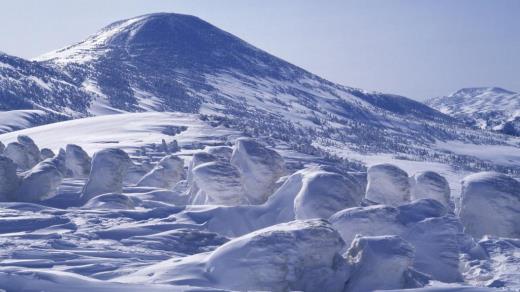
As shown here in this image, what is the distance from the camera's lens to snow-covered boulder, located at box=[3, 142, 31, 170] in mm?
45000

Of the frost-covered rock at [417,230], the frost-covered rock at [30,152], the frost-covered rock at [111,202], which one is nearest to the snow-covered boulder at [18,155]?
the frost-covered rock at [30,152]

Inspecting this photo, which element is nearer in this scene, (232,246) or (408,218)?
(232,246)

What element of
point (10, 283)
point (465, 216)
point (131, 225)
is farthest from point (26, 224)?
point (465, 216)

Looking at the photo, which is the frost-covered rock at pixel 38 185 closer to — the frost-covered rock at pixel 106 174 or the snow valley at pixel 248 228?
the snow valley at pixel 248 228

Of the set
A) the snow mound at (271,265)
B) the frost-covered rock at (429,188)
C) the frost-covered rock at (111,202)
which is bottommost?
the frost-covered rock at (111,202)

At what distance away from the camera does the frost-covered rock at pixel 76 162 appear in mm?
44125

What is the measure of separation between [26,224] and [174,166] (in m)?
17.5

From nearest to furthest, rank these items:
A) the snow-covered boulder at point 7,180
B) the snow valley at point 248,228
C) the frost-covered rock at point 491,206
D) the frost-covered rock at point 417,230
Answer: the snow valley at point 248,228 < the frost-covered rock at point 417,230 < the frost-covered rock at point 491,206 < the snow-covered boulder at point 7,180

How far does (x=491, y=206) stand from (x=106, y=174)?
61.0 ft

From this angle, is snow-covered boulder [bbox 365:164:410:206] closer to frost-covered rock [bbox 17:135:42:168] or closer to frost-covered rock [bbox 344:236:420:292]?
frost-covered rock [bbox 344:236:420:292]

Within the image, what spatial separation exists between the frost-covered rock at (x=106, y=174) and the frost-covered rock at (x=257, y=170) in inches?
243

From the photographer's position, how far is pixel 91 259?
2058 cm

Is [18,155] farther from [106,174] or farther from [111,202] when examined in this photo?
[111,202]

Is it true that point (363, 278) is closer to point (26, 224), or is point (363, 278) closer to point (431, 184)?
point (26, 224)
